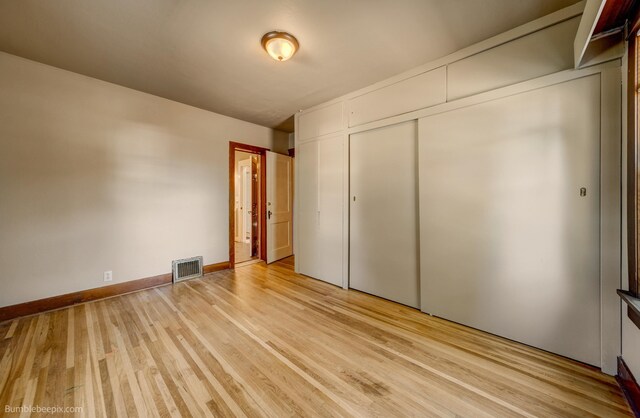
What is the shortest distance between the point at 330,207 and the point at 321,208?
7.3 inches

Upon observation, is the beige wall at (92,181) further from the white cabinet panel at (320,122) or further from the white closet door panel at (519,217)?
the white closet door panel at (519,217)

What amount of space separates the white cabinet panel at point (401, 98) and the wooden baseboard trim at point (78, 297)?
3.59 meters

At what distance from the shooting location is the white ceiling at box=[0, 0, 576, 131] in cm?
180

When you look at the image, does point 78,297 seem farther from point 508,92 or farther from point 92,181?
point 508,92

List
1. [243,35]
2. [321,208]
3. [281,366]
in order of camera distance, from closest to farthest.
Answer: [281,366] → [243,35] → [321,208]

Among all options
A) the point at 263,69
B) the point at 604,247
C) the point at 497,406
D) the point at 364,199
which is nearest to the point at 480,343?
→ the point at 497,406

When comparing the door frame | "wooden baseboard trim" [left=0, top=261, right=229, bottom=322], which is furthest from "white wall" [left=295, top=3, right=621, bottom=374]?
"wooden baseboard trim" [left=0, top=261, right=229, bottom=322]

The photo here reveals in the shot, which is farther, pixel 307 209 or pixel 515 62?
pixel 307 209

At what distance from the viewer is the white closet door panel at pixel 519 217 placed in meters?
1.73

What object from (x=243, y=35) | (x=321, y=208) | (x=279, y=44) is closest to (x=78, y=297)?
(x=321, y=208)

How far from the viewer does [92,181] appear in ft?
9.50

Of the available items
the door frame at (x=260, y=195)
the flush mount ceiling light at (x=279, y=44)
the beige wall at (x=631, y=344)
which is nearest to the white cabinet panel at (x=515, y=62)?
the flush mount ceiling light at (x=279, y=44)

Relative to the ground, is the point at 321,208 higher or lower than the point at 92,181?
lower

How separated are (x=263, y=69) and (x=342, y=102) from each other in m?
1.16
